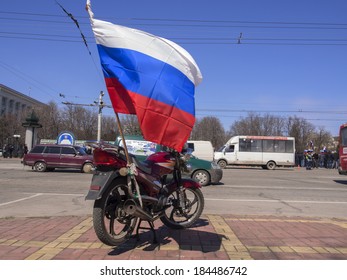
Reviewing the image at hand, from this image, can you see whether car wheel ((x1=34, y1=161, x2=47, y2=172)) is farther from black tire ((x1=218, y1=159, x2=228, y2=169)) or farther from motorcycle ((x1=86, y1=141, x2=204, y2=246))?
motorcycle ((x1=86, y1=141, x2=204, y2=246))

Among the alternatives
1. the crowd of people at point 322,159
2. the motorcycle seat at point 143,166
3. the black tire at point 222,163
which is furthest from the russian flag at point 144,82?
the crowd of people at point 322,159

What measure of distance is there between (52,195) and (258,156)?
26.2 metres

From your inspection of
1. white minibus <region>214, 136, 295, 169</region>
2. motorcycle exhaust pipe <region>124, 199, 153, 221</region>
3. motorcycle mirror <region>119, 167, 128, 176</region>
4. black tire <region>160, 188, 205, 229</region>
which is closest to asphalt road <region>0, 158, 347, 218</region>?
black tire <region>160, 188, 205, 229</region>

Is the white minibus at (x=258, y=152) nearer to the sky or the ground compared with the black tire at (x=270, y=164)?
nearer to the sky

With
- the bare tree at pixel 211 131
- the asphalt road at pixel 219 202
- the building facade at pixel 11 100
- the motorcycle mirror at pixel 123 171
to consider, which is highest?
the building facade at pixel 11 100

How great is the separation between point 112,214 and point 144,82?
5.64 feet

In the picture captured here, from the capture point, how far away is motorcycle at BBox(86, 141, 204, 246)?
4391mm

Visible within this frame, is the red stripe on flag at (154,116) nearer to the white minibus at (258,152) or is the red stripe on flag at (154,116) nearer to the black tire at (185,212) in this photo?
the black tire at (185,212)

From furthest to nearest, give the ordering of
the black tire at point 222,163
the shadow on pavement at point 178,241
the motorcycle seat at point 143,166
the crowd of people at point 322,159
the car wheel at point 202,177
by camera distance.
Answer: the crowd of people at point 322,159, the black tire at point 222,163, the car wheel at point 202,177, the shadow on pavement at point 178,241, the motorcycle seat at point 143,166

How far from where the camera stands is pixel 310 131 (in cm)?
7819

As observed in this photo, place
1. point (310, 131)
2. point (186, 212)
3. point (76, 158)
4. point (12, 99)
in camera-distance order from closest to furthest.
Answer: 1. point (186, 212)
2. point (76, 158)
3. point (310, 131)
4. point (12, 99)

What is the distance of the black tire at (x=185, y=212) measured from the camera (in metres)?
5.81
